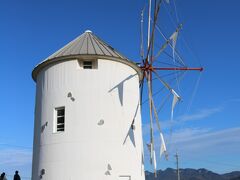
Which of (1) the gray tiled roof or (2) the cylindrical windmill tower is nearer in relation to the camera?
(2) the cylindrical windmill tower

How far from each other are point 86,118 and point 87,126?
402 mm

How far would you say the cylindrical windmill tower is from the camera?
1906 cm

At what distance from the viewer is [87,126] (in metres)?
19.3

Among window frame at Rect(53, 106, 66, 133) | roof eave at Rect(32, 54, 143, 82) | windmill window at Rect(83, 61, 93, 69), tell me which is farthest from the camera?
windmill window at Rect(83, 61, 93, 69)

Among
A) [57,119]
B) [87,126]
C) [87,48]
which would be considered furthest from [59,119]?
[87,48]

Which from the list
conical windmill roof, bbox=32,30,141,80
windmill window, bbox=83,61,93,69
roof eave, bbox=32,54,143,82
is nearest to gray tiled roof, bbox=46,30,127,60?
conical windmill roof, bbox=32,30,141,80

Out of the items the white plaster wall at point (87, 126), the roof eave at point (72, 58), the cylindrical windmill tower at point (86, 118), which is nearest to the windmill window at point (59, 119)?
the cylindrical windmill tower at point (86, 118)

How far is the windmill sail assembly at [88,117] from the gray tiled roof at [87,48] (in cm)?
5

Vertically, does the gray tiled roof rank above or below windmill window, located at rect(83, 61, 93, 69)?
above

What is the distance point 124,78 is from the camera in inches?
830

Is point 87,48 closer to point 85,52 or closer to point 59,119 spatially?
point 85,52

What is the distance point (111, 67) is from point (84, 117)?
3.16 m

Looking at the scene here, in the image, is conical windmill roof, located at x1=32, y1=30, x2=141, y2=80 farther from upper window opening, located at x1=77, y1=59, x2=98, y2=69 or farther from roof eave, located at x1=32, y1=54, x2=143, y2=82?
upper window opening, located at x1=77, y1=59, x2=98, y2=69

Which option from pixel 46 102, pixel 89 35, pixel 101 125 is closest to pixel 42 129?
pixel 46 102
